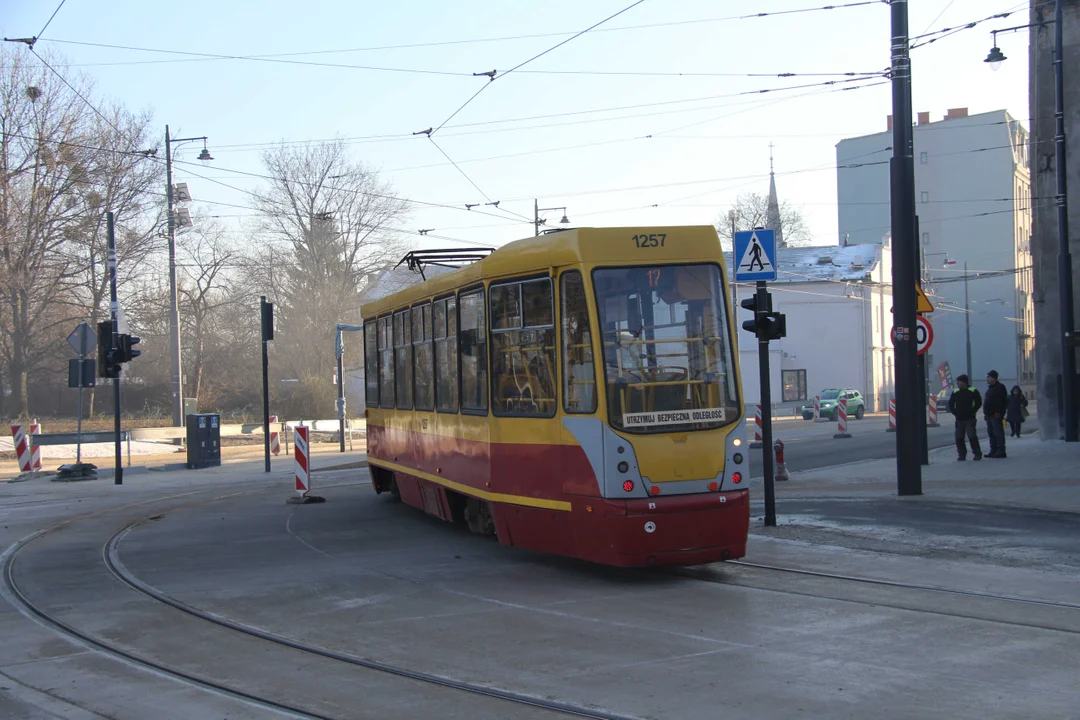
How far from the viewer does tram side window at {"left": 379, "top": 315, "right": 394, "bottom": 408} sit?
51.1ft

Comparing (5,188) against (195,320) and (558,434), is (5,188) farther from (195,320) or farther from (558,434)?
(558,434)

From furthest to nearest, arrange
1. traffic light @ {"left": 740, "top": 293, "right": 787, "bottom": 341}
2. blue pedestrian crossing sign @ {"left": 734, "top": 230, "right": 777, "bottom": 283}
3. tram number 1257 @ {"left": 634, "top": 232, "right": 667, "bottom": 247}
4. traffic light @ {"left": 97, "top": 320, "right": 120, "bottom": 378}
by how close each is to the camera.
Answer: traffic light @ {"left": 97, "top": 320, "right": 120, "bottom": 378} < blue pedestrian crossing sign @ {"left": 734, "top": 230, "right": 777, "bottom": 283} < traffic light @ {"left": 740, "top": 293, "right": 787, "bottom": 341} < tram number 1257 @ {"left": 634, "top": 232, "right": 667, "bottom": 247}

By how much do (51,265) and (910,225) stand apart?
3558cm

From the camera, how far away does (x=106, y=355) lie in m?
22.9

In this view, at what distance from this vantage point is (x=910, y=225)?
1590 centimetres

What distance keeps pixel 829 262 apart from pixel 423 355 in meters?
62.9

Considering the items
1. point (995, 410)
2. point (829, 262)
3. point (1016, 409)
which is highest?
point (829, 262)

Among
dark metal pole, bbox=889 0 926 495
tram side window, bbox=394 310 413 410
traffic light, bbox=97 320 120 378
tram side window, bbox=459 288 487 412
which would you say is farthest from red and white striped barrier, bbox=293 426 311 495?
dark metal pole, bbox=889 0 926 495

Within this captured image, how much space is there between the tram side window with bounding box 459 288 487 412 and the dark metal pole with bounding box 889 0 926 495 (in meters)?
7.08

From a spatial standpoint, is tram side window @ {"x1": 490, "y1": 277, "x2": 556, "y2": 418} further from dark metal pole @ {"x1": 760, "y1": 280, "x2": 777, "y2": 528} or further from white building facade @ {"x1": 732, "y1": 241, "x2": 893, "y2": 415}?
white building facade @ {"x1": 732, "y1": 241, "x2": 893, "y2": 415}

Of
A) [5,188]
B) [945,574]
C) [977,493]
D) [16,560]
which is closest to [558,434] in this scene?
[945,574]

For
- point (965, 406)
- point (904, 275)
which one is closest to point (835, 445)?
point (965, 406)

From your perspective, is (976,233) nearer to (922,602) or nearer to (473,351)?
(473,351)

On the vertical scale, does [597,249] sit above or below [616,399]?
above
